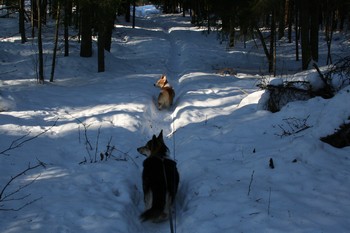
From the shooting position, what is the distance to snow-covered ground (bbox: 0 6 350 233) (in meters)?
4.77

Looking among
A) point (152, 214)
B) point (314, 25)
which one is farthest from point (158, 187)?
point (314, 25)

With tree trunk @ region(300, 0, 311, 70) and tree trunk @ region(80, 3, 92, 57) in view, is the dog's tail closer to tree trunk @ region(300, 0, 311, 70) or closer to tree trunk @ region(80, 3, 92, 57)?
tree trunk @ region(80, 3, 92, 57)

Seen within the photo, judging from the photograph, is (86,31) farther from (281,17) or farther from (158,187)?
(158,187)

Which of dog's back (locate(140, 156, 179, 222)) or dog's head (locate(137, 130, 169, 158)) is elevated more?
dog's head (locate(137, 130, 169, 158))

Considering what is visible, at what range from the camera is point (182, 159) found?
7469mm

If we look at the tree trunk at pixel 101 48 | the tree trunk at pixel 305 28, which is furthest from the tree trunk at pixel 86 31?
the tree trunk at pixel 305 28

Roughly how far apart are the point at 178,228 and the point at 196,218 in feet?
1.05

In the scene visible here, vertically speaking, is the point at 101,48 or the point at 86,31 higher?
the point at 86,31

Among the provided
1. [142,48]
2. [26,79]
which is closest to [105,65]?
[26,79]

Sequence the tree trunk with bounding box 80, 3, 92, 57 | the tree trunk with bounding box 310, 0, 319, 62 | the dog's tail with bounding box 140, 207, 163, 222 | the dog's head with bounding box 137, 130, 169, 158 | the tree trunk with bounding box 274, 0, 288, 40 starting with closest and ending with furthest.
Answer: the dog's tail with bounding box 140, 207, 163, 222 < the dog's head with bounding box 137, 130, 169, 158 < the tree trunk with bounding box 80, 3, 92, 57 < the tree trunk with bounding box 274, 0, 288, 40 < the tree trunk with bounding box 310, 0, 319, 62

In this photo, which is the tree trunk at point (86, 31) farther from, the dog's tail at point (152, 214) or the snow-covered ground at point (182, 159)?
the dog's tail at point (152, 214)

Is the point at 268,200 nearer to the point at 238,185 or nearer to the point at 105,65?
the point at 238,185

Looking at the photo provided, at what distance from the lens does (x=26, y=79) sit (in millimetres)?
15844

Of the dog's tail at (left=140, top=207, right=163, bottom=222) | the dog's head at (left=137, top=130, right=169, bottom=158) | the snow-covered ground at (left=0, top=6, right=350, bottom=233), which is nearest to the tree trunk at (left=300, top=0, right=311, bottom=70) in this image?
the snow-covered ground at (left=0, top=6, right=350, bottom=233)
